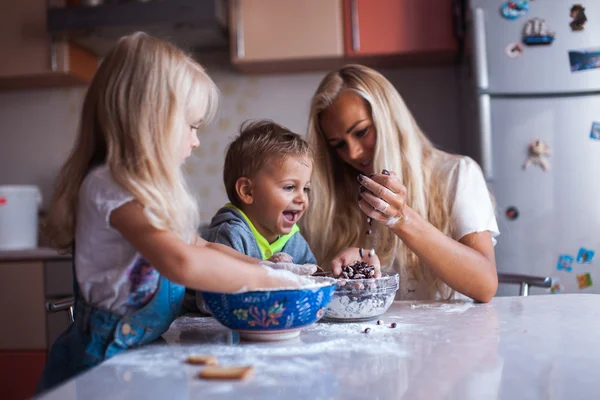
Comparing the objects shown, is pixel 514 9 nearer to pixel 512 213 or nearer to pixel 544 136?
pixel 544 136

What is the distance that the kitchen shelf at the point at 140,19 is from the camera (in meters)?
2.65

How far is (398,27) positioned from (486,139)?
757mm

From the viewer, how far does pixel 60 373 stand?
100cm

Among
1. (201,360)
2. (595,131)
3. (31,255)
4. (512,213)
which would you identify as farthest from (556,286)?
(31,255)

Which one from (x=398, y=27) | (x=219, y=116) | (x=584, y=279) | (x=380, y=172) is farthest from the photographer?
(x=219, y=116)

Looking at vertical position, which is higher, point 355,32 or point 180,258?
point 355,32

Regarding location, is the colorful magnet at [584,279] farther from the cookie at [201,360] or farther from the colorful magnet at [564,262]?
the cookie at [201,360]

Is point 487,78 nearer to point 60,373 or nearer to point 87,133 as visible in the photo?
point 87,133

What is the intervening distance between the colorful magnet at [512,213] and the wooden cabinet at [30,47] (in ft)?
7.32

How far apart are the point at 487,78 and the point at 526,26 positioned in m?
0.25

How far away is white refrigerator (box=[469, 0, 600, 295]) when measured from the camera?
2297mm

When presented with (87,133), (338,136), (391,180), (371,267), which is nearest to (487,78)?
(338,136)

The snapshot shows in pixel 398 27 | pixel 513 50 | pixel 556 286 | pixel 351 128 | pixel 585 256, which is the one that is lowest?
pixel 556 286

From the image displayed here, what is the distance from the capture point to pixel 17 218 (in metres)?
2.88
